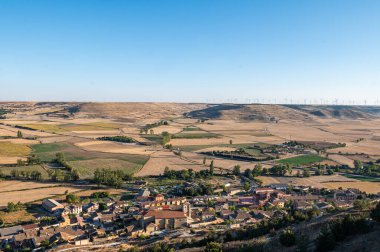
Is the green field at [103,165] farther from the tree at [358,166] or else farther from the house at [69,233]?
the tree at [358,166]

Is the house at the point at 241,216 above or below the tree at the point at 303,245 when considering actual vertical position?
below

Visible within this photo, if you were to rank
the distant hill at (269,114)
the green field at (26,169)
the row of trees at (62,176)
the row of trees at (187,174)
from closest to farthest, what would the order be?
the row of trees at (62,176)
the green field at (26,169)
the row of trees at (187,174)
the distant hill at (269,114)

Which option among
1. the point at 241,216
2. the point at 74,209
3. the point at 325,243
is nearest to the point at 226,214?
the point at 241,216

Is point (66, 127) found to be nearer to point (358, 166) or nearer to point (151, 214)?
point (358, 166)

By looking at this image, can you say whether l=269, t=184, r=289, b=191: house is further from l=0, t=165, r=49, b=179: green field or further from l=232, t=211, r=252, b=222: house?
l=0, t=165, r=49, b=179: green field

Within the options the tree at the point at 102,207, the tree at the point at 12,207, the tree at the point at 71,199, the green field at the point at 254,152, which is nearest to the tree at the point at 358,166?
the green field at the point at 254,152

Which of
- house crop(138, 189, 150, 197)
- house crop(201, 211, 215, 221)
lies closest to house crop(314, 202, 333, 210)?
house crop(201, 211, 215, 221)
